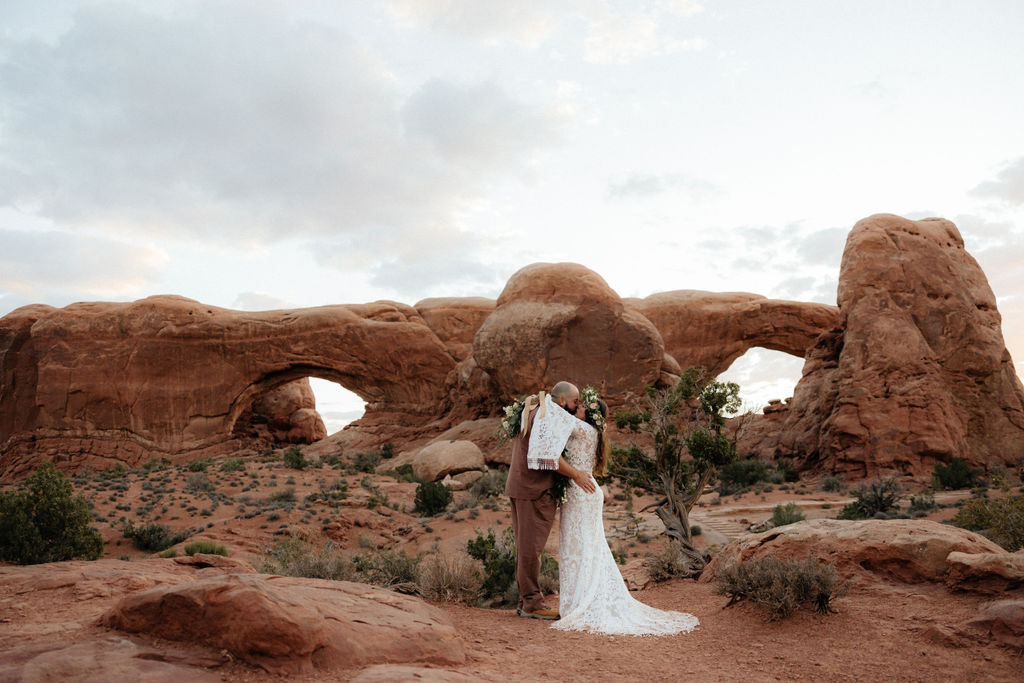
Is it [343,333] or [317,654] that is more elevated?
[343,333]

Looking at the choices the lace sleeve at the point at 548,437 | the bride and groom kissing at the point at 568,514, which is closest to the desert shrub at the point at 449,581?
the bride and groom kissing at the point at 568,514

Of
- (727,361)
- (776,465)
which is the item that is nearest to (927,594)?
(776,465)

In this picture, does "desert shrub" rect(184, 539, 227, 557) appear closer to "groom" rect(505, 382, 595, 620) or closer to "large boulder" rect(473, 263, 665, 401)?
"groom" rect(505, 382, 595, 620)

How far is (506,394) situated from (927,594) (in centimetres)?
2135

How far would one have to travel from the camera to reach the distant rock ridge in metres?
19.8

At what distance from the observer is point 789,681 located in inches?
166

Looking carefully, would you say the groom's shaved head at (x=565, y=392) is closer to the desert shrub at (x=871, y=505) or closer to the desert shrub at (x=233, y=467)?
the desert shrub at (x=871, y=505)

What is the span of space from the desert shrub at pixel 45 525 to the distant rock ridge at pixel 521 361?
15469 mm

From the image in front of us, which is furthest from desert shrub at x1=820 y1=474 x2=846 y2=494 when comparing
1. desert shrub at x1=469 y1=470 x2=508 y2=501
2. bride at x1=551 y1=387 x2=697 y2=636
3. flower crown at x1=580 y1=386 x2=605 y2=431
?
flower crown at x1=580 y1=386 x2=605 y2=431

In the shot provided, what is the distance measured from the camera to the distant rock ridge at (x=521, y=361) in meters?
19.8

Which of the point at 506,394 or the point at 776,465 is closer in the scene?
the point at 776,465

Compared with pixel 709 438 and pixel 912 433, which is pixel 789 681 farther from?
pixel 912 433

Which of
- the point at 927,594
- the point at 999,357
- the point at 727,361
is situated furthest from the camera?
the point at 727,361

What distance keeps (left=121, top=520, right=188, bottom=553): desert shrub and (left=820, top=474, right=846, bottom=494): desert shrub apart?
1579cm
